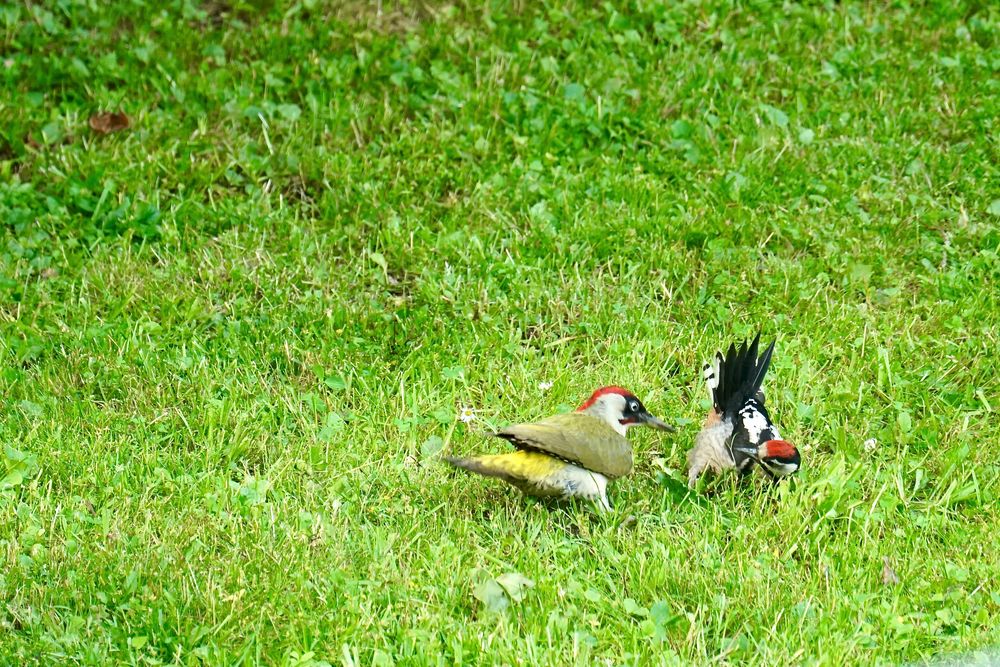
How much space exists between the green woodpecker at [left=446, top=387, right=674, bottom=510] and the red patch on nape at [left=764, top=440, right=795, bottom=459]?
579 millimetres

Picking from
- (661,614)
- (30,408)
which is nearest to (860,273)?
(661,614)

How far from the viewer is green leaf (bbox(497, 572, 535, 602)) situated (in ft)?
15.7

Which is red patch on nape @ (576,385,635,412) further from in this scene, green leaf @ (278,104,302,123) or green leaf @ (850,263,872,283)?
green leaf @ (278,104,302,123)

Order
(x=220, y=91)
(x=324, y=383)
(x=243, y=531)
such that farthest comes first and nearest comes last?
1. (x=220, y=91)
2. (x=324, y=383)
3. (x=243, y=531)

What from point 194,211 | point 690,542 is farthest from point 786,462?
point 194,211

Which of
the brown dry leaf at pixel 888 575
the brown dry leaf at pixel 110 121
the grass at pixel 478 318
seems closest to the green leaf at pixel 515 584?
→ the grass at pixel 478 318

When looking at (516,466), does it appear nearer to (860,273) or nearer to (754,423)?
(754,423)

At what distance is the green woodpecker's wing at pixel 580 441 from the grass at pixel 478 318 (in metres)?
0.22

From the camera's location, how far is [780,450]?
17.3 feet

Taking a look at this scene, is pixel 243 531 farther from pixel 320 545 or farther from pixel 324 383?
pixel 324 383

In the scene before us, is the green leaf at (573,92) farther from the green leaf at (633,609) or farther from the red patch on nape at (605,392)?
the green leaf at (633,609)

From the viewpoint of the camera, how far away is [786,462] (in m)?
5.28

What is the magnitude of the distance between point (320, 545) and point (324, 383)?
120 cm

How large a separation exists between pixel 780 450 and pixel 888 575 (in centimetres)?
65
